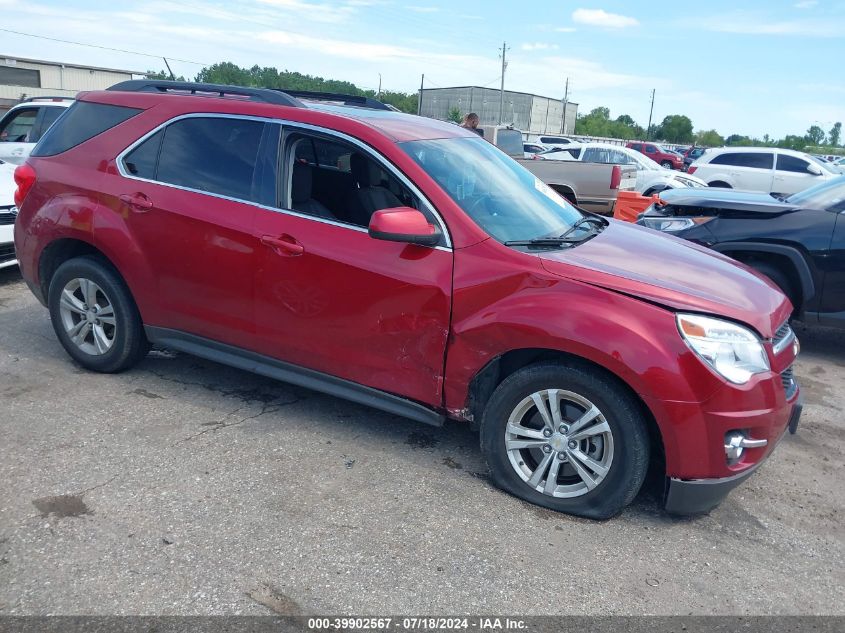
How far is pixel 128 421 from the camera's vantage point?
420 centimetres

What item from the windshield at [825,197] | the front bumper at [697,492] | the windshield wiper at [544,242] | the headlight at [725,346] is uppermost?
the windshield at [825,197]

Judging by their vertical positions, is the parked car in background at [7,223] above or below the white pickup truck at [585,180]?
below

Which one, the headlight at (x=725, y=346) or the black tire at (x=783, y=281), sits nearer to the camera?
the headlight at (x=725, y=346)

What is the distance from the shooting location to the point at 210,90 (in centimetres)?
462

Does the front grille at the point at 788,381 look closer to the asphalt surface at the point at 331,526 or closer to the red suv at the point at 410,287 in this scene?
the red suv at the point at 410,287

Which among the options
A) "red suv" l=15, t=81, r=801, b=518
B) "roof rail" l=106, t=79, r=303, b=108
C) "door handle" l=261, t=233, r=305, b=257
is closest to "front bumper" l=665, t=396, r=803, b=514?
"red suv" l=15, t=81, r=801, b=518

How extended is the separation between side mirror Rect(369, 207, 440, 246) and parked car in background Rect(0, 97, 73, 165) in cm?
903

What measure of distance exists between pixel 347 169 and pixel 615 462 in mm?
2214

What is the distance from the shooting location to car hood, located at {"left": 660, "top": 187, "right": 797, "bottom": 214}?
6188 mm

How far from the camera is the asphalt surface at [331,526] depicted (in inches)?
111

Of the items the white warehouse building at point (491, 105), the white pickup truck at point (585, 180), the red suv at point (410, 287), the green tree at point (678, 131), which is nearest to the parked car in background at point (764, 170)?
the white pickup truck at point (585, 180)

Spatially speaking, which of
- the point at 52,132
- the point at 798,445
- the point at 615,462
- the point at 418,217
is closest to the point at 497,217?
the point at 418,217

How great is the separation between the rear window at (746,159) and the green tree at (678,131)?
72.1m

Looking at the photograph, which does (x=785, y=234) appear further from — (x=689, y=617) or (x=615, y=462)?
(x=689, y=617)
